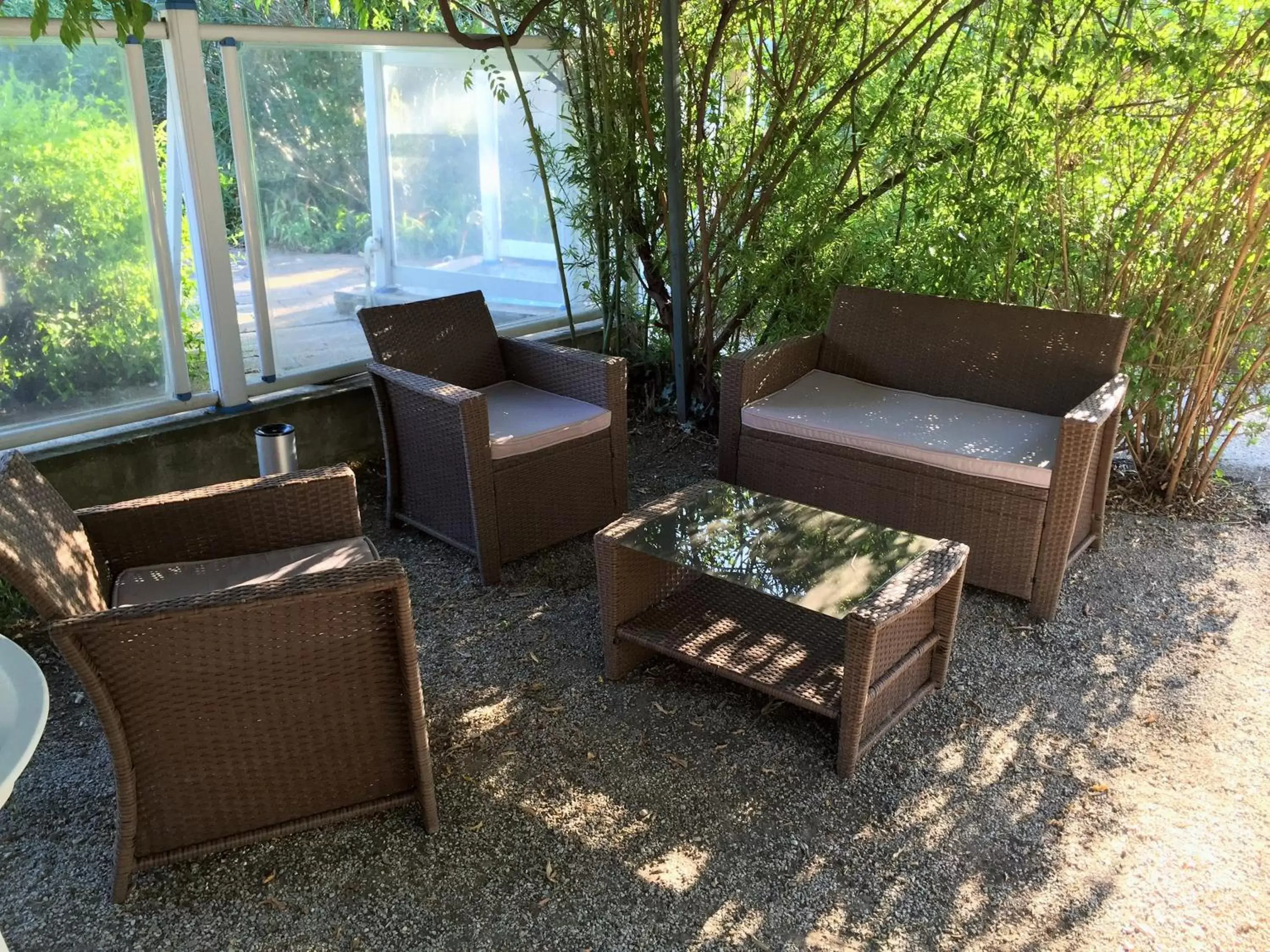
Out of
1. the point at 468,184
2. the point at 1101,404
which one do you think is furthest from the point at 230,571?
the point at 468,184

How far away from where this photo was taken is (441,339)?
3850mm

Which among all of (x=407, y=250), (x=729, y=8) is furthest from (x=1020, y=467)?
(x=407, y=250)

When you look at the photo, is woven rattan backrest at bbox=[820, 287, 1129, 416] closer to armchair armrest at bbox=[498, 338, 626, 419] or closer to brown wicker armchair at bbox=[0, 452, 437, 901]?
armchair armrest at bbox=[498, 338, 626, 419]

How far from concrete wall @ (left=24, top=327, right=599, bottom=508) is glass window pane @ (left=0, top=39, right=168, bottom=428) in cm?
17

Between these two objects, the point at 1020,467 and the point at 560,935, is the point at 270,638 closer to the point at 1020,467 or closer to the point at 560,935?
the point at 560,935

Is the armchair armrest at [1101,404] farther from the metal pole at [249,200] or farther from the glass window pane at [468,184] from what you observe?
the metal pole at [249,200]

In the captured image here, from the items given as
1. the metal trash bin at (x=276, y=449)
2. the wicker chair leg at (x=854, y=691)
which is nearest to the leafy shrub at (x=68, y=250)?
the metal trash bin at (x=276, y=449)

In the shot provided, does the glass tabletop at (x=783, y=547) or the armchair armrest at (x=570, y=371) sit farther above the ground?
the armchair armrest at (x=570, y=371)

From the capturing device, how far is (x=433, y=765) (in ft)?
8.21

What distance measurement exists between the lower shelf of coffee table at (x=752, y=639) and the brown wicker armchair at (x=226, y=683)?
0.78 m

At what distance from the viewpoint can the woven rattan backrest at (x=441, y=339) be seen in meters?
3.68

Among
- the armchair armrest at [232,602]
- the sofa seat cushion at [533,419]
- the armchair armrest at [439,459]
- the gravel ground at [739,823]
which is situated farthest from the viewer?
the sofa seat cushion at [533,419]

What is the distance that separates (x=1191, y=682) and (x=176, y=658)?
2647 mm

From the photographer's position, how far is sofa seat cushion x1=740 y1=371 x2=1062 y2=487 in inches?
125
